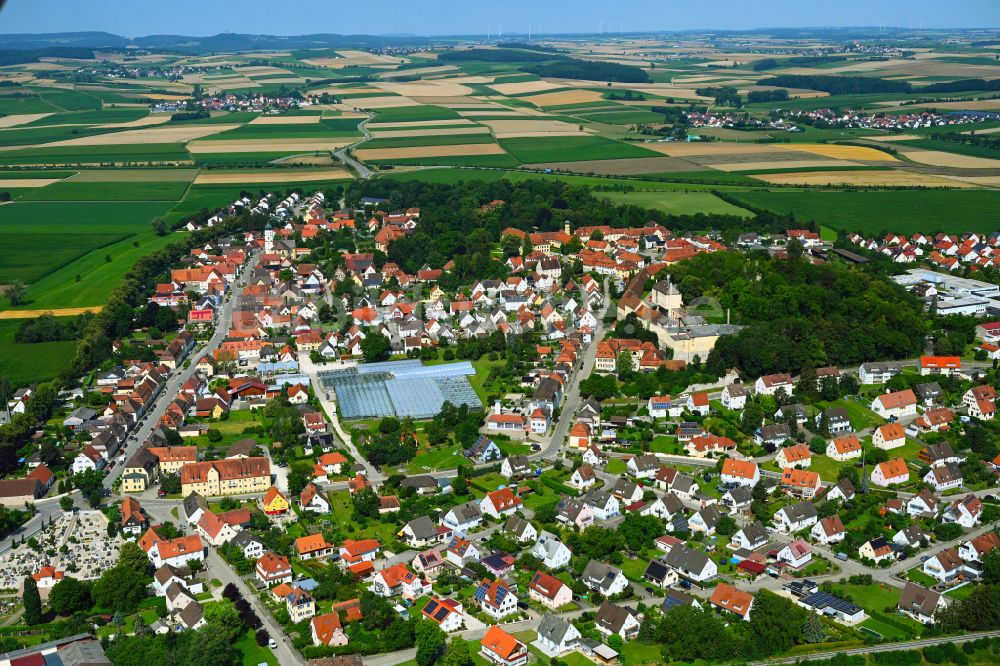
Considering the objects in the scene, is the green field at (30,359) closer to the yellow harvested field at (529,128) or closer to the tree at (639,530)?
the tree at (639,530)

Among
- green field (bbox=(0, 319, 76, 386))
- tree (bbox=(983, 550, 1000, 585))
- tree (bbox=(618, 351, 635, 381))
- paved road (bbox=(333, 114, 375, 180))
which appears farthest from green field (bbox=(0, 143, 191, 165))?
tree (bbox=(983, 550, 1000, 585))

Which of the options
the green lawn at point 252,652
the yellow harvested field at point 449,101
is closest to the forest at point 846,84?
the yellow harvested field at point 449,101

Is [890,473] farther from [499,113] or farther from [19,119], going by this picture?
[19,119]

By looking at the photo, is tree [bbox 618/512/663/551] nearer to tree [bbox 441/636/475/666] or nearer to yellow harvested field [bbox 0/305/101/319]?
tree [bbox 441/636/475/666]

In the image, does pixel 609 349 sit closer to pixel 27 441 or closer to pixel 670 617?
pixel 670 617

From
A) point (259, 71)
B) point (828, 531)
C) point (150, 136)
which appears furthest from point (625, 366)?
point (259, 71)

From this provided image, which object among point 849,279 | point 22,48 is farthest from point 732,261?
point 22,48
